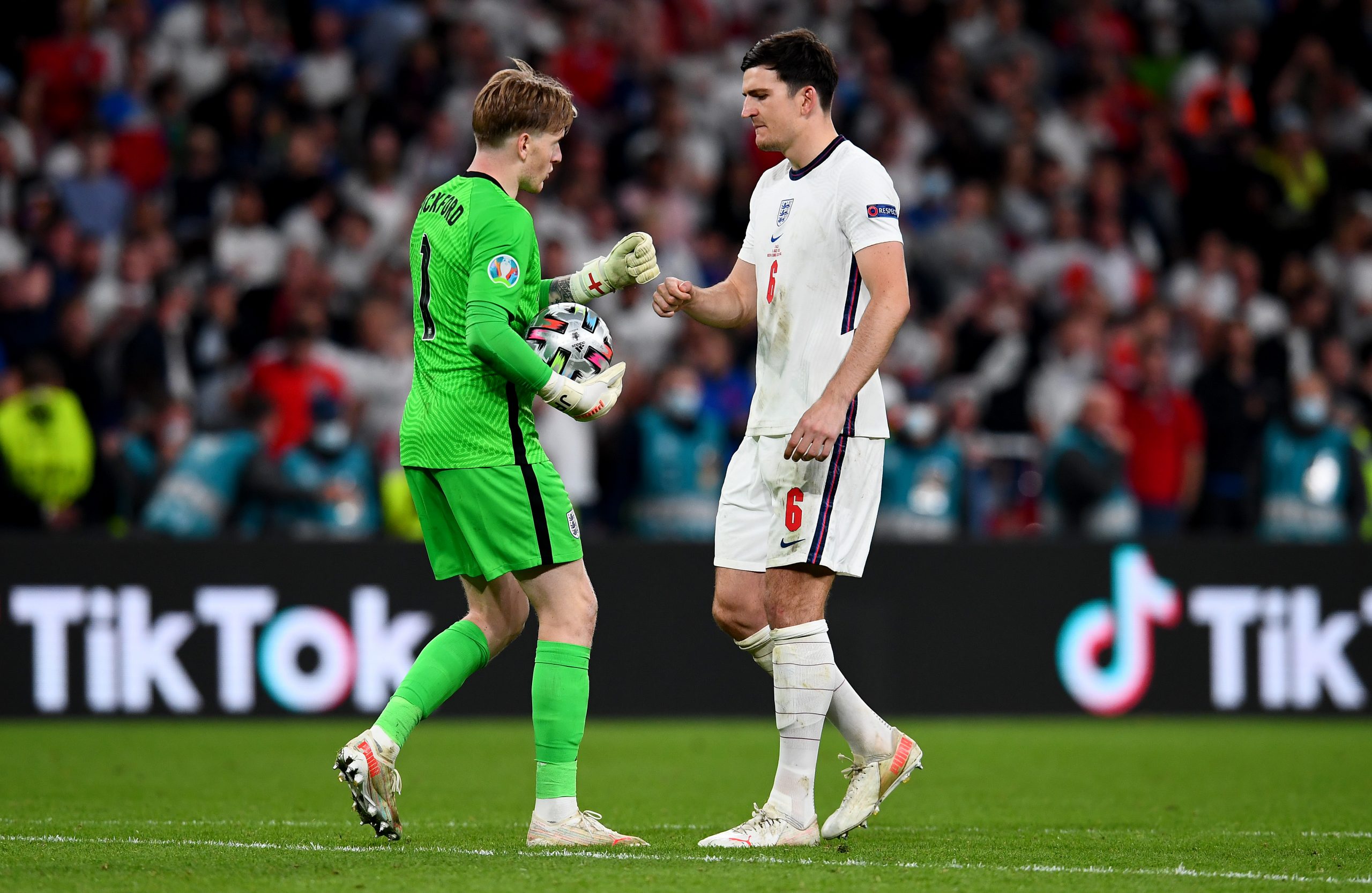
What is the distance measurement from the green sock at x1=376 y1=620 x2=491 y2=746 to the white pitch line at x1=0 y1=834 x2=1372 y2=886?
388 millimetres

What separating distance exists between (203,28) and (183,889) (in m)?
11.2

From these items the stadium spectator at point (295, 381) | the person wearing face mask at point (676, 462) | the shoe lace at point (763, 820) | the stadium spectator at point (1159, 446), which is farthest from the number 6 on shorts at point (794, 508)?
the stadium spectator at point (1159, 446)

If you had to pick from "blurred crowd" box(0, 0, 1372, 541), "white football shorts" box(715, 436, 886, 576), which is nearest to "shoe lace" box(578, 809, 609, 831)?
"white football shorts" box(715, 436, 886, 576)

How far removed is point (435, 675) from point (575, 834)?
25.6 inches

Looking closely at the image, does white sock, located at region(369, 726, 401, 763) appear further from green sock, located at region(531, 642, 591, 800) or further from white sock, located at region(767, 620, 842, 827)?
white sock, located at region(767, 620, 842, 827)

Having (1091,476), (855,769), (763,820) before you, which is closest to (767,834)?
(763,820)

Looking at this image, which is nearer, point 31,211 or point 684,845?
point 684,845

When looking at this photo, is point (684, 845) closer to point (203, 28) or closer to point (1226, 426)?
point (1226, 426)

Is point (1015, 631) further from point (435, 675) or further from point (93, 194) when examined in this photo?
point (93, 194)

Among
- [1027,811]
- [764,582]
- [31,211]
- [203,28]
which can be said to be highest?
[203,28]

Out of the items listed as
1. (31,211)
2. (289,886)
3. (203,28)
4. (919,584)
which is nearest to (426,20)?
(203,28)

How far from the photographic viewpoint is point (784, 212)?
586 cm

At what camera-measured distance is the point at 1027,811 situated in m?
6.86

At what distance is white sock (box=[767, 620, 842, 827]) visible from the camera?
5.64 metres
